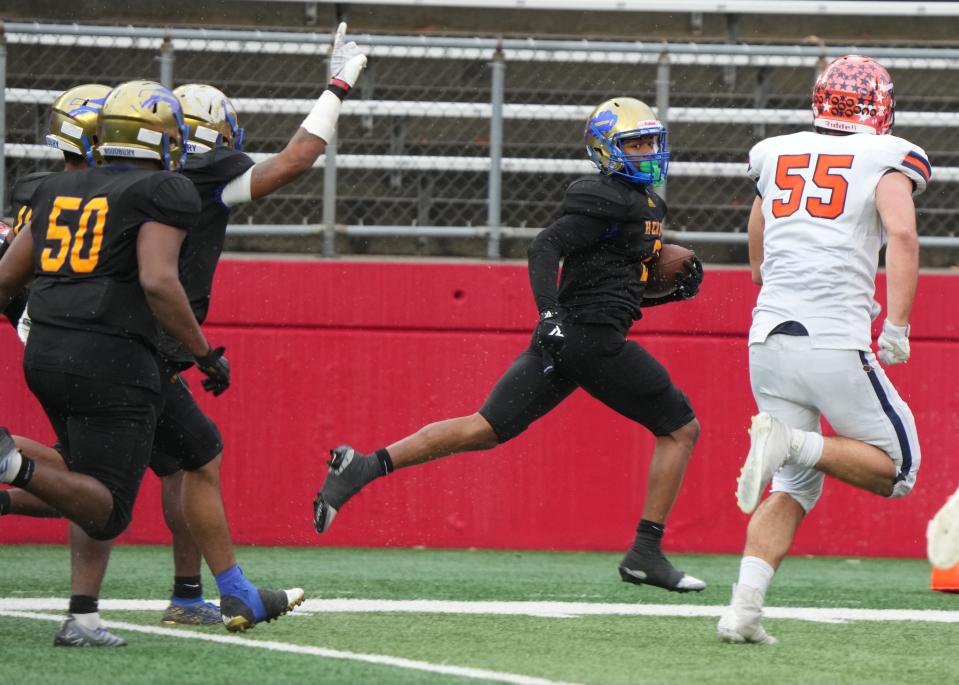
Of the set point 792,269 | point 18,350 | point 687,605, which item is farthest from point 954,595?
point 18,350

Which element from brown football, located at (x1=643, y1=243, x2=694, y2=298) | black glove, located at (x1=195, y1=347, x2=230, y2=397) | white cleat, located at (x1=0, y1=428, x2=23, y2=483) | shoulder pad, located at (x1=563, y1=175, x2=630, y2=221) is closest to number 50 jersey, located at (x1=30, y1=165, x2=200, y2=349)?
black glove, located at (x1=195, y1=347, x2=230, y2=397)

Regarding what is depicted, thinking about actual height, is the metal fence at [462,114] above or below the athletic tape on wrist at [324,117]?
above

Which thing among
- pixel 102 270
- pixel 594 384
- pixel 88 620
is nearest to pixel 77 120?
pixel 102 270

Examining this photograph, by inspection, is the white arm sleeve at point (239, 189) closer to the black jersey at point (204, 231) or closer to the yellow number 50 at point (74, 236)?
the black jersey at point (204, 231)

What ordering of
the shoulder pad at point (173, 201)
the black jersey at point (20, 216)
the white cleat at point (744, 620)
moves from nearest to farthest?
the shoulder pad at point (173, 201) < the white cleat at point (744, 620) < the black jersey at point (20, 216)

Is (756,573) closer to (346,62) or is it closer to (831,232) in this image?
(831,232)

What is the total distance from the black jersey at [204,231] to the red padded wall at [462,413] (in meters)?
2.85

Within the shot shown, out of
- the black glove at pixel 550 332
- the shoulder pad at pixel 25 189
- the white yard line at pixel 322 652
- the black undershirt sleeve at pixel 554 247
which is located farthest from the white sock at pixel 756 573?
the shoulder pad at pixel 25 189

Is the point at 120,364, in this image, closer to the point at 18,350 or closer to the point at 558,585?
the point at 558,585

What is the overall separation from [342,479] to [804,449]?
78.5 inches

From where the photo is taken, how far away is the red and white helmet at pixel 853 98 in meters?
5.11

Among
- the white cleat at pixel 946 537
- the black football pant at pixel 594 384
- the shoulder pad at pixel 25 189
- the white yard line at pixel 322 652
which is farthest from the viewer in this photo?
the black football pant at pixel 594 384

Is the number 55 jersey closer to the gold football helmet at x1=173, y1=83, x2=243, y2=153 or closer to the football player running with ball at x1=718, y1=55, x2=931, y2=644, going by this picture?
the gold football helmet at x1=173, y1=83, x2=243, y2=153

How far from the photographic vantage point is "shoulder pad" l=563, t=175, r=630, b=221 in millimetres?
6094
